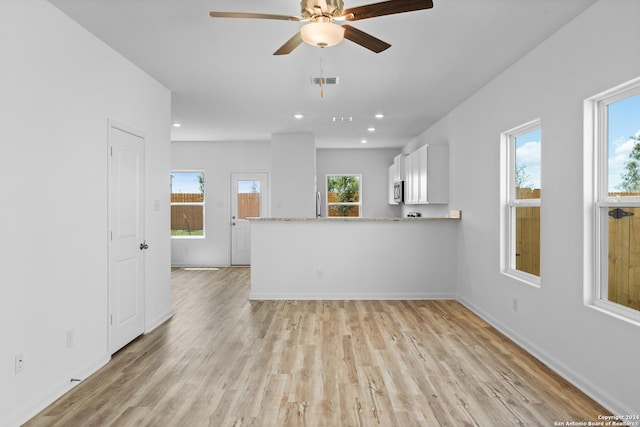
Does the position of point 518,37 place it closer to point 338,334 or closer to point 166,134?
point 338,334

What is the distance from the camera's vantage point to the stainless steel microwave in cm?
784

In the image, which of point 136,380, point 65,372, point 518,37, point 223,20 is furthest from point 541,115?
point 65,372

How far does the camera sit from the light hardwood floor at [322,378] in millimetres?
2496

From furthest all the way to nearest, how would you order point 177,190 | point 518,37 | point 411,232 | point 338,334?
point 177,190 < point 411,232 < point 338,334 < point 518,37

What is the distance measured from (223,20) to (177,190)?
6.30m

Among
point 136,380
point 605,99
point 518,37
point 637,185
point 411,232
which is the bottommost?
point 136,380

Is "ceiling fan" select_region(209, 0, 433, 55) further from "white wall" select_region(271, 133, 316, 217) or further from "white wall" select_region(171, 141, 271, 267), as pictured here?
"white wall" select_region(171, 141, 271, 267)

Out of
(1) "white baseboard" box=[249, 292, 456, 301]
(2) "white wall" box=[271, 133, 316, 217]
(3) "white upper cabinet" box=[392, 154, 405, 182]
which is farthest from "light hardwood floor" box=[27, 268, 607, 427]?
(3) "white upper cabinet" box=[392, 154, 405, 182]

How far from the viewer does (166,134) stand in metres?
4.74

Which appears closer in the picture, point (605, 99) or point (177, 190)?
point (605, 99)

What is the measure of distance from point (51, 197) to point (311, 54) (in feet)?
7.74

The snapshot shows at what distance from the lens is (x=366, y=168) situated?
965cm

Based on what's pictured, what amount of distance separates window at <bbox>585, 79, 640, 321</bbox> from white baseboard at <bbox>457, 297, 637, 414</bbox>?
54 centimetres

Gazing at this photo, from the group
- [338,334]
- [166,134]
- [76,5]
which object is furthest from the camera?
[166,134]
